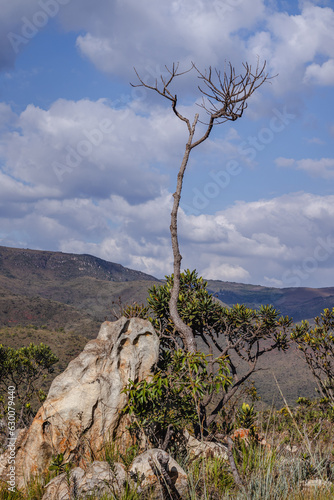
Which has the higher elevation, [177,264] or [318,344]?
[177,264]

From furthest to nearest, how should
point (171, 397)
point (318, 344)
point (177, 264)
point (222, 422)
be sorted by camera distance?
point (318, 344)
point (222, 422)
point (177, 264)
point (171, 397)

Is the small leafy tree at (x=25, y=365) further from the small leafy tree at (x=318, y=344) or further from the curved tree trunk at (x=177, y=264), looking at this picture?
the small leafy tree at (x=318, y=344)

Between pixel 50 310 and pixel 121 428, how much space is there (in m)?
86.7

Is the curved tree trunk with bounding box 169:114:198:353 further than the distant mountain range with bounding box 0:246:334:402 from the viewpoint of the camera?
No

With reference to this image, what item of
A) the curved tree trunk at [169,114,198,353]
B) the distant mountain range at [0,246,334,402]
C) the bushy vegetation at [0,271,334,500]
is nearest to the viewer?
the bushy vegetation at [0,271,334,500]

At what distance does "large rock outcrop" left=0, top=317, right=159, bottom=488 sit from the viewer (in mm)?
6941

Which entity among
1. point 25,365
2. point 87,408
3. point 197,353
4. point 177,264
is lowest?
point 25,365

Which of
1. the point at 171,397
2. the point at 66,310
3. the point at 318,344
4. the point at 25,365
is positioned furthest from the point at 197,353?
the point at 66,310

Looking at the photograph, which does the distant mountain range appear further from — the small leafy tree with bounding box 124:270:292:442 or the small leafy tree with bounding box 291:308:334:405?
the small leafy tree with bounding box 291:308:334:405

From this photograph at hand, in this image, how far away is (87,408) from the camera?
7203 millimetres

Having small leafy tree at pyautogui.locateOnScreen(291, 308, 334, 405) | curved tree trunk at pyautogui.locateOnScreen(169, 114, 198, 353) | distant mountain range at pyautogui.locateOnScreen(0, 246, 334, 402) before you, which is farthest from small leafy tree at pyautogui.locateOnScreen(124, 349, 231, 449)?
small leafy tree at pyautogui.locateOnScreen(291, 308, 334, 405)

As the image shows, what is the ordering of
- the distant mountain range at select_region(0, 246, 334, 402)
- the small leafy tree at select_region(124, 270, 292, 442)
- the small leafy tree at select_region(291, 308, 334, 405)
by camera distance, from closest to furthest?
the small leafy tree at select_region(124, 270, 292, 442)
the small leafy tree at select_region(291, 308, 334, 405)
the distant mountain range at select_region(0, 246, 334, 402)

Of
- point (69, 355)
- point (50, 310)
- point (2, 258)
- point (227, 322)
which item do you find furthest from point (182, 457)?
point (2, 258)

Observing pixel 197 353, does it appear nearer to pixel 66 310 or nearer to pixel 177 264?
pixel 177 264
